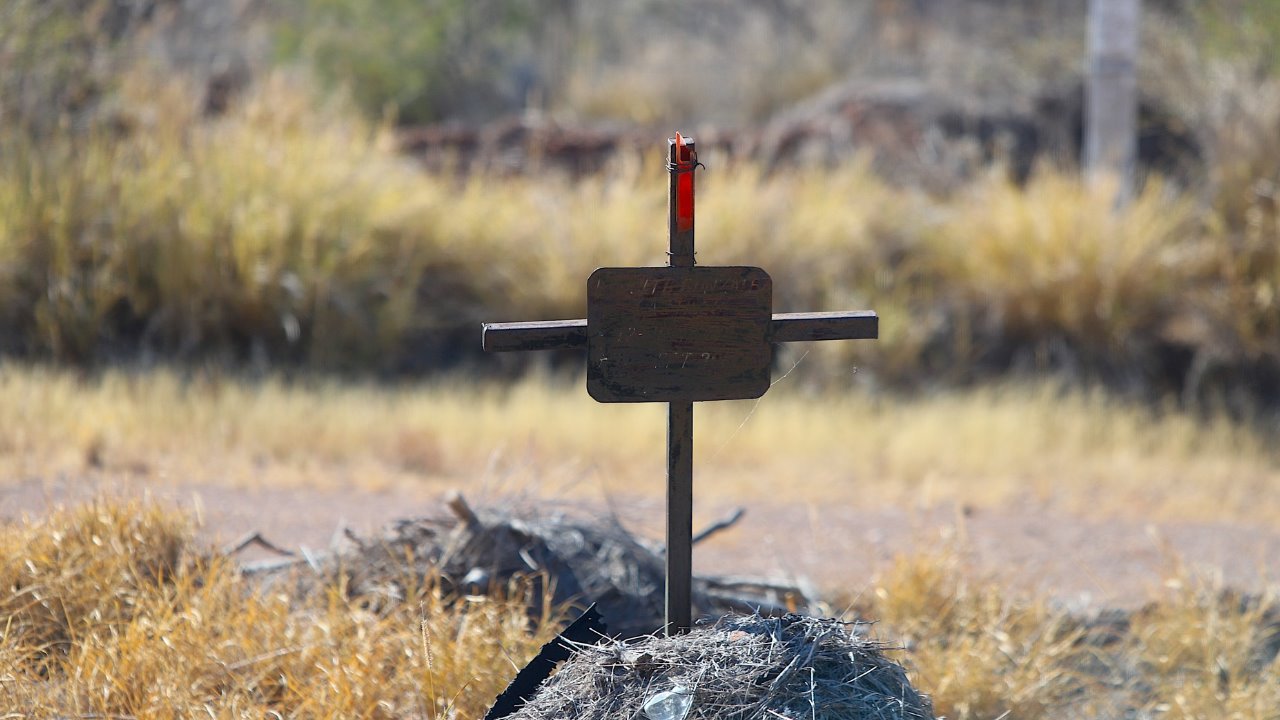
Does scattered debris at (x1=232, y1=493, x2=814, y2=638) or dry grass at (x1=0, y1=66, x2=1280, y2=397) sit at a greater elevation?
dry grass at (x1=0, y1=66, x2=1280, y2=397)

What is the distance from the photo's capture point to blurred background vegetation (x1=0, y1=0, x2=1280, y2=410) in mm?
7570

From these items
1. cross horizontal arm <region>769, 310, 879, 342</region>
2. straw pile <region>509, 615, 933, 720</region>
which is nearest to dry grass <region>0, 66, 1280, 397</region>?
cross horizontal arm <region>769, 310, 879, 342</region>

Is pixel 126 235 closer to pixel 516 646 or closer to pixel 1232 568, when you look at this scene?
pixel 516 646

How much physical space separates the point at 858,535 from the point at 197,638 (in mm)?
2920

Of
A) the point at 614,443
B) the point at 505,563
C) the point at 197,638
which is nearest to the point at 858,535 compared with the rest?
the point at 614,443

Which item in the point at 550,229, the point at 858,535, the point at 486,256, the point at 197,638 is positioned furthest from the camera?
the point at 486,256

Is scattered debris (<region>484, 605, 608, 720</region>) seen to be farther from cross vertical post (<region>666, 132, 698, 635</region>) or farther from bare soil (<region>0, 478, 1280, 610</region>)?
bare soil (<region>0, 478, 1280, 610</region>)

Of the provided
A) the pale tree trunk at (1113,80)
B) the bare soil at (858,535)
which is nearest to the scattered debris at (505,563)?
the bare soil at (858,535)

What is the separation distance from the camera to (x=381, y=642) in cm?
349

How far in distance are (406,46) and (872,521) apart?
9.02 meters

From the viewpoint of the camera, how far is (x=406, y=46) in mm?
13289

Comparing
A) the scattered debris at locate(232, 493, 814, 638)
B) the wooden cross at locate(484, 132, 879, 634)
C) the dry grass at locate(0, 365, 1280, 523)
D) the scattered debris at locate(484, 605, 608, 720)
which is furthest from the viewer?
the dry grass at locate(0, 365, 1280, 523)

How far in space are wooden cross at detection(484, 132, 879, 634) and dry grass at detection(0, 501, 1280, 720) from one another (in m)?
0.69

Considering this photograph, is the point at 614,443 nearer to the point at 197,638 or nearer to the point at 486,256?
the point at 486,256
